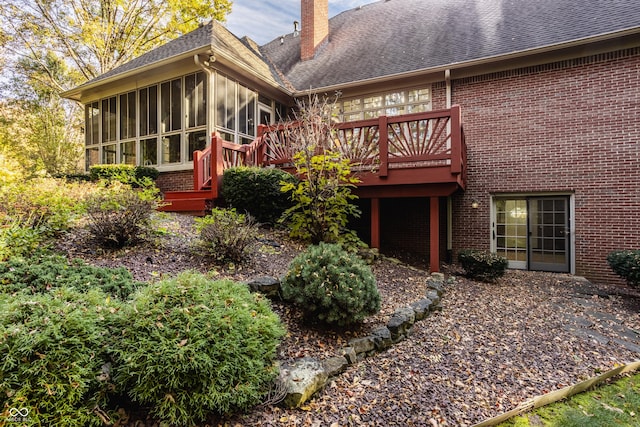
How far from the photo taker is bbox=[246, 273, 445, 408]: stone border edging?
2.37 meters

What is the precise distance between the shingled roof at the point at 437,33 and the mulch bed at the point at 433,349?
5.70m

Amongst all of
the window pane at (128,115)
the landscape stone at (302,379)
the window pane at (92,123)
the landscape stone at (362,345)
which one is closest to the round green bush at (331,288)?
the landscape stone at (362,345)

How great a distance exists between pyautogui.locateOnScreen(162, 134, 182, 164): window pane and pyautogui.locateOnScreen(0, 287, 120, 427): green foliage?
23.9 feet

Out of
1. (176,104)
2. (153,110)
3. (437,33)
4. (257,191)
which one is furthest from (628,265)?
(153,110)

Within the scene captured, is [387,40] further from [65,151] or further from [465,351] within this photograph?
[65,151]

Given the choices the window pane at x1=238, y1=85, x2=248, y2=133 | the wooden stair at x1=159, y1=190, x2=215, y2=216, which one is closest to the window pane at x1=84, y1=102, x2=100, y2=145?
the window pane at x1=238, y1=85, x2=248, y2=133

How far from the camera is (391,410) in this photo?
7.78 ft

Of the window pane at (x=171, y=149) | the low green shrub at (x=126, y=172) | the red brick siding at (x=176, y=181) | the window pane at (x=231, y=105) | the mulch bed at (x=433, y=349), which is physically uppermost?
the window pane at (x=231, y=105)

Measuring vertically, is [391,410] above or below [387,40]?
below

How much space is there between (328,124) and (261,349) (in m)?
4.60

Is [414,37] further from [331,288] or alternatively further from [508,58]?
[331,288]

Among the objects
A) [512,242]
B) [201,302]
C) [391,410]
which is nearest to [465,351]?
[391,410]

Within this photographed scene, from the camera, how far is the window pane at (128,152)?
9469 mm

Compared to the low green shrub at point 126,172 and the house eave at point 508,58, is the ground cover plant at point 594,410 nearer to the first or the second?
the house eave at point 508,58
